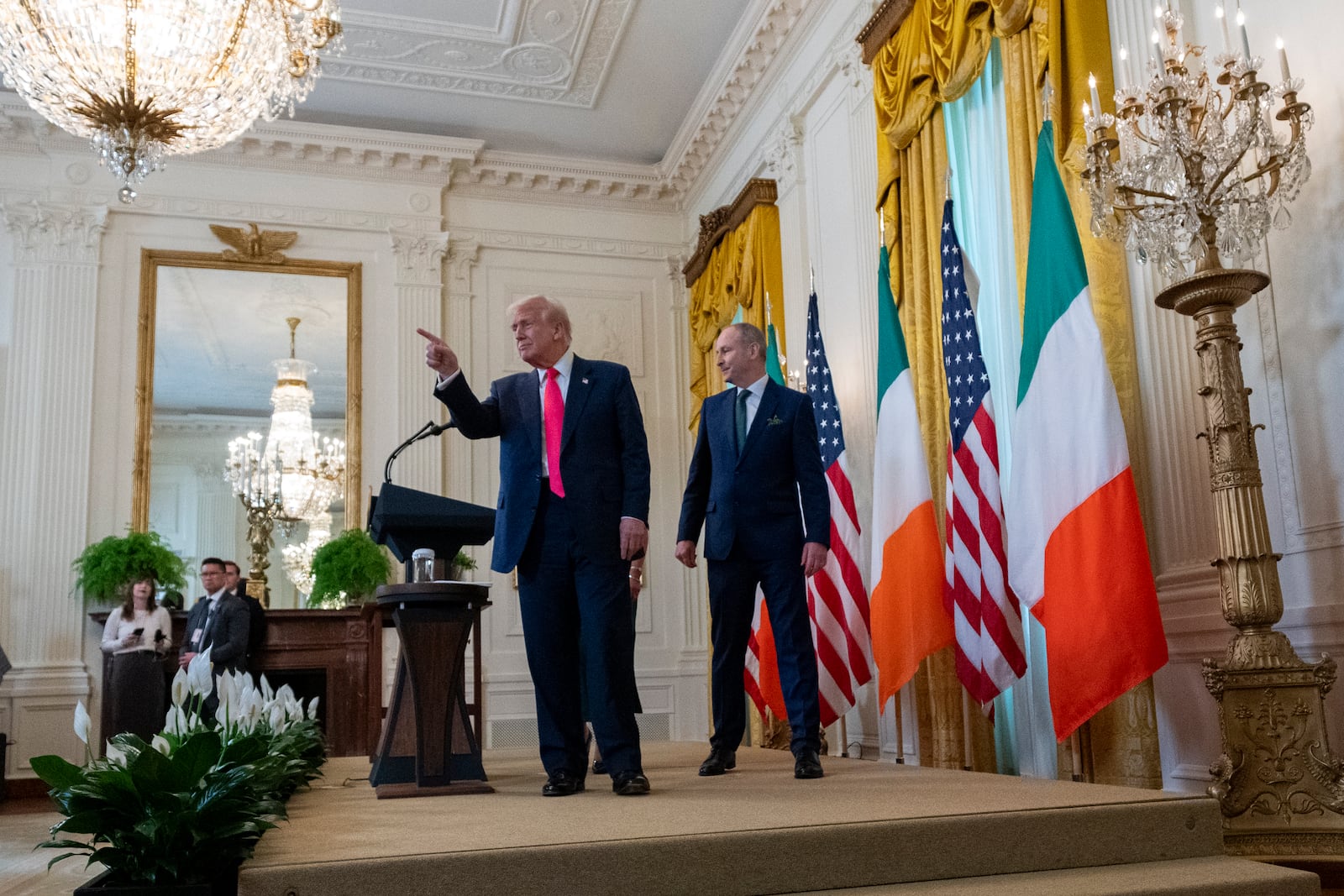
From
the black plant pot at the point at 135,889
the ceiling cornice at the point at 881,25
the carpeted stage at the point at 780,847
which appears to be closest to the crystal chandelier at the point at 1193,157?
the carpeted stage at the point at 780,847

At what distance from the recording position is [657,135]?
9.06m

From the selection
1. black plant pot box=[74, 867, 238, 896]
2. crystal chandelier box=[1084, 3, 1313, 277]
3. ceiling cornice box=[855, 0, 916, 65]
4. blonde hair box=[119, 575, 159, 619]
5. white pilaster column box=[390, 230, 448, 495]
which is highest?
ceiling cornice box=[855, 0, 916, 65]

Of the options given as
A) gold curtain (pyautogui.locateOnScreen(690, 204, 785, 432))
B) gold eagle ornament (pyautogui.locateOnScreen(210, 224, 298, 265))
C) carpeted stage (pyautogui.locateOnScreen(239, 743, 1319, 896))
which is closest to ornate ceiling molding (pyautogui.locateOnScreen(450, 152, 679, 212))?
gold curtain (pyautogui.locateOnScreen(690, 204, 785, 432))

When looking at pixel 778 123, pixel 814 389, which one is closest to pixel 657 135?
pixel 778 123

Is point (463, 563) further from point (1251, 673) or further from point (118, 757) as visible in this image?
point (1251, 673)

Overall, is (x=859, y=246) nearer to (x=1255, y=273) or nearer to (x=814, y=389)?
(x=814, y=389)

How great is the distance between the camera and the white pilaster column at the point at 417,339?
8.49m

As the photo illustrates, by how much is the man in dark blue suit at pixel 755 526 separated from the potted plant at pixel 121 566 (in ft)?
15.8

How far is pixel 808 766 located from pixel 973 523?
3.98 ft

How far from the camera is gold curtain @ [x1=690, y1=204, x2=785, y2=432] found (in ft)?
24.2

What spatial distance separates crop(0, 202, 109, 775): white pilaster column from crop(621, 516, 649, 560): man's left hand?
5790 mm

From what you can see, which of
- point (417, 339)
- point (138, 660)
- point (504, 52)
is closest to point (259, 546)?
point (138, 660)

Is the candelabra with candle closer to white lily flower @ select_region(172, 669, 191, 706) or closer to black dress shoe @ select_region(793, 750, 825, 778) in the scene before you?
black dress shoe @ select_region(793, 750, 825, 778)

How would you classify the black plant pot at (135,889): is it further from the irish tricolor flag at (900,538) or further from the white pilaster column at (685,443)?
the white pilaster column at (685,443)
